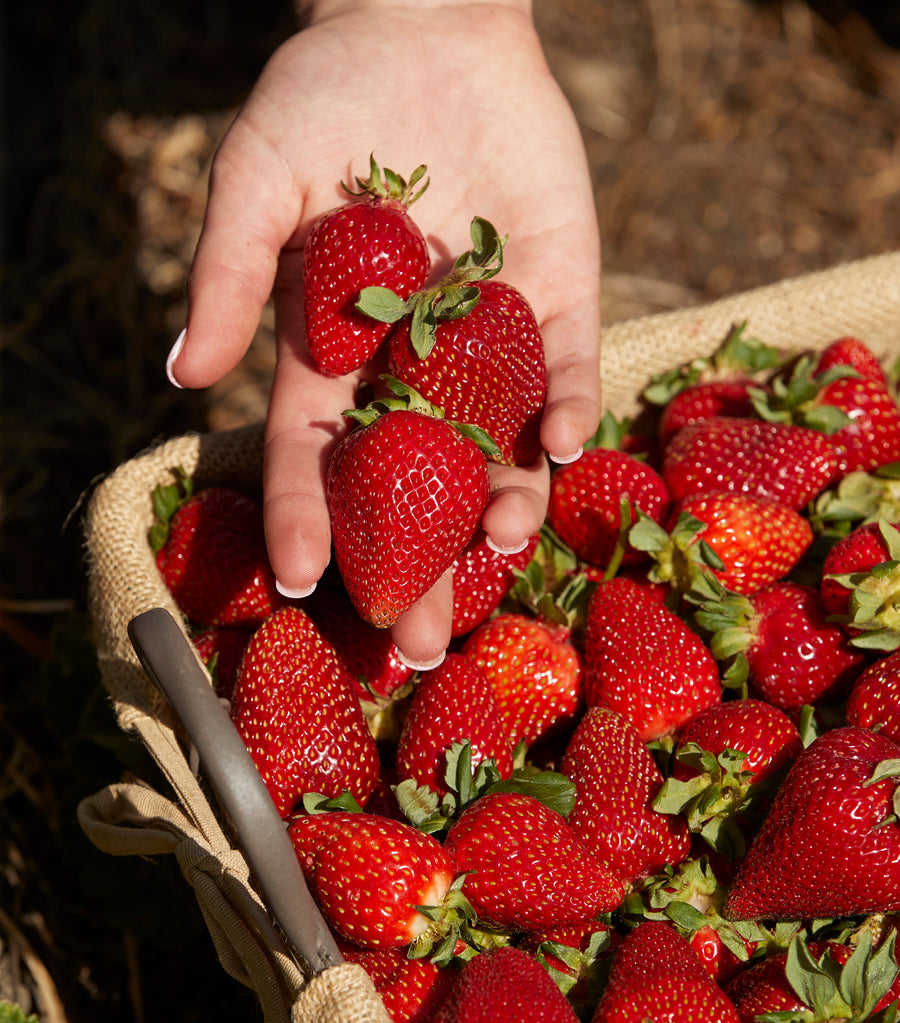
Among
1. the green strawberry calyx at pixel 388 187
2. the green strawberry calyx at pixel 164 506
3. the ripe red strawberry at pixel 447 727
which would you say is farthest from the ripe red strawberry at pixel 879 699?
the green strawberry calyx at pixel 164 506

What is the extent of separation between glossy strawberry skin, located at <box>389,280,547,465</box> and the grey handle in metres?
0.58

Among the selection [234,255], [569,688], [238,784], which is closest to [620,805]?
[569,688]

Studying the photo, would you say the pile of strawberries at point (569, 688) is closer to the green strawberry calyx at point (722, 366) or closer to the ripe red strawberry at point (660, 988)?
the ripe red strawberry at point (660, 988)

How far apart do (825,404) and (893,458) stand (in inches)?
6.7

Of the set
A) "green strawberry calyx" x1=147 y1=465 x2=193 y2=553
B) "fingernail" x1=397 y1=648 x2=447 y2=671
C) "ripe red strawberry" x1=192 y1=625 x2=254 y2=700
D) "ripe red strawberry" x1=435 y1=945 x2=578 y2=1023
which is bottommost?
"ripe red strawberry" x1=435 y1=945 x2=578 y2=1023

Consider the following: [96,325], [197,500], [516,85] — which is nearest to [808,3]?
[516,85]

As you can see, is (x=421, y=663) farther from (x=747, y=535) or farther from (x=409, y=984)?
(x=747, y=535)

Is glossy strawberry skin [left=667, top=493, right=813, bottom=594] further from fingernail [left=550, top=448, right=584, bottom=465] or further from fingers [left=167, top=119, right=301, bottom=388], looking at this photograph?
fingers [left=167, top=119, right=301, bottom=388]

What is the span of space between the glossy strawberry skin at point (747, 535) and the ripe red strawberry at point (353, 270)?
61 centimetres

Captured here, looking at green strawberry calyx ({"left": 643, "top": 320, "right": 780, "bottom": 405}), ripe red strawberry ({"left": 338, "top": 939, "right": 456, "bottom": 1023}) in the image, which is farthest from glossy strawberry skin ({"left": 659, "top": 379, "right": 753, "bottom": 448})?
ripe red strawberry ({"left": 338, "top": 939, "right": 456, "bottom": 1023})

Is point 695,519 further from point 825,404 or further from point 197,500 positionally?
point 197,500

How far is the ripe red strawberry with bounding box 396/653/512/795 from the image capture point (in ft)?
4.84

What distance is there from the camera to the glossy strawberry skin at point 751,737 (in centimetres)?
147

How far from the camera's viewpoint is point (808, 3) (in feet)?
13.9
